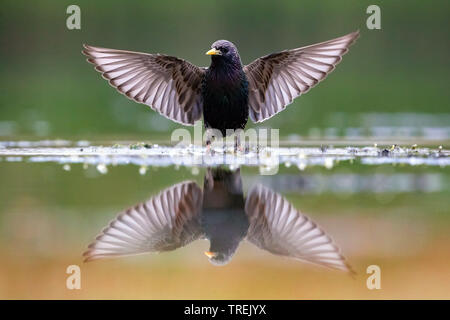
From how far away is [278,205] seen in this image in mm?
6137

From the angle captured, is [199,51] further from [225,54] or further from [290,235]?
[290,235]

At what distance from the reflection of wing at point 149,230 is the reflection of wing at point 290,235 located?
0.41 meters

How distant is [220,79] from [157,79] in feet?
2.83

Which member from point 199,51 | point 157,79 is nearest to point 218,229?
point 157,79

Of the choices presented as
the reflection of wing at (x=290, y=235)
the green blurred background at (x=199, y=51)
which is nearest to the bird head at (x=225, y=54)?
the green blurred background at (x=199, y=51)

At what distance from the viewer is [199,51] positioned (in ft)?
63.7

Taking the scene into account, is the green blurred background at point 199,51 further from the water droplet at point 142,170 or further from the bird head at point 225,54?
the water droplet at point 142,170

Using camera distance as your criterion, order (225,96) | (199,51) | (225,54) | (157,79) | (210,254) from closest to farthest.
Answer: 1. (210,254)
2. (225,54)
3. (225,96)
4. (157,79)
5. (199,51)

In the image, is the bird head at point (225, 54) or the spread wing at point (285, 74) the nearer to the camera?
the bird head at point (225, 54)

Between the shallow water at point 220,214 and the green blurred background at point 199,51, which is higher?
the green blurred background at point 199,51

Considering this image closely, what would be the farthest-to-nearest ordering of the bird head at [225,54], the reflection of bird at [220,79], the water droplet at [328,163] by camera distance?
the reflection of bird at [220,79]
the bird head at [225,54]
the water droplet at [328,163]

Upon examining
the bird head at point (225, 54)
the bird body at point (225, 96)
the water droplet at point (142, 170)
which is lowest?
the water droplet at point (142, 170)

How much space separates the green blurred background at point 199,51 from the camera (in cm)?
1288

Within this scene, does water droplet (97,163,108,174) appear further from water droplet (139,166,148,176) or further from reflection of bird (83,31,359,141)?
reflection of bird (83,31,359,141)
